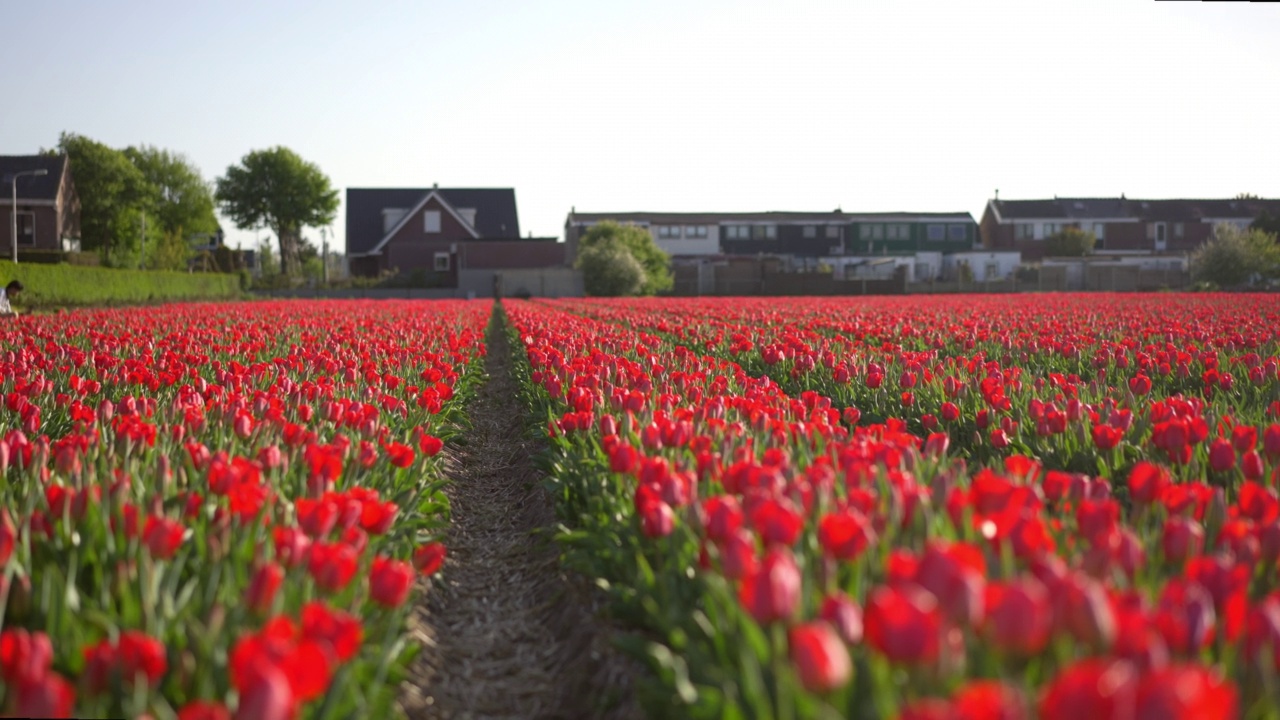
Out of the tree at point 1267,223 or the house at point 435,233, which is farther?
the tree at point 1267,223

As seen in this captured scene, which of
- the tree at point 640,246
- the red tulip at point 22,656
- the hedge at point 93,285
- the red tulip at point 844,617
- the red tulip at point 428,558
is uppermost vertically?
the tree at point 640,246

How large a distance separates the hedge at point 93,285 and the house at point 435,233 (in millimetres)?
17090

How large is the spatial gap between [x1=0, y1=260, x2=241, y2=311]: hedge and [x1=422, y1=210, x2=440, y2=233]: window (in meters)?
20.3

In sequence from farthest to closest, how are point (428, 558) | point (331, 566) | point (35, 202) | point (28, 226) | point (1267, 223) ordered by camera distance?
point (1267, 223)
point (28, 226)
point (35, 202)
point (428, 558)
point (331, 566)

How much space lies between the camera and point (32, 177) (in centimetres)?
6400

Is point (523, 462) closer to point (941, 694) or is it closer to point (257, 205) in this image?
point (941, 694)

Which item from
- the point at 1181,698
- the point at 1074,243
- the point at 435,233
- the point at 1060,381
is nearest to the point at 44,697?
the point at 1181,698

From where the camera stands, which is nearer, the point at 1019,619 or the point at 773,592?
the point at 1019,619

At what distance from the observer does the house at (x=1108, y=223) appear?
79250 mm

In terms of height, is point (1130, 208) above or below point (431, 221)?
above

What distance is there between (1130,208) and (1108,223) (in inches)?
120

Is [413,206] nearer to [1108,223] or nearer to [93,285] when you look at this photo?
[93,285]

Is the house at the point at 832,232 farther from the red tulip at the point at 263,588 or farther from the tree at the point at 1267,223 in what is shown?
the red tulip at the point at 263,588

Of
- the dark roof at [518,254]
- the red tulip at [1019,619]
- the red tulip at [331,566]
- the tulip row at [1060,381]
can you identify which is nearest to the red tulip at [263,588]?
the red tulip at [331,566]
